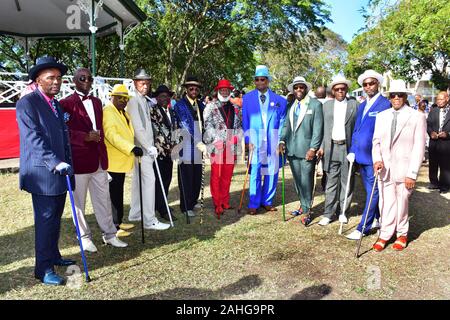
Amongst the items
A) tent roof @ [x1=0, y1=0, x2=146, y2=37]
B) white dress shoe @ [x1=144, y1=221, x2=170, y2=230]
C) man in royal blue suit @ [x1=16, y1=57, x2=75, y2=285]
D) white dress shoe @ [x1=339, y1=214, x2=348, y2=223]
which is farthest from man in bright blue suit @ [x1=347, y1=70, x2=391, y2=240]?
tent roof @ [x1=0, y1=0, x2=146, y2=37]

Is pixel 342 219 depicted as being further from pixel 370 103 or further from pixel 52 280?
pixel 52 280

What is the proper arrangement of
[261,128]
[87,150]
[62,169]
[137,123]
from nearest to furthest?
1. [62,169]
2. [87,150]
3. [137,123]
4. [261,128]

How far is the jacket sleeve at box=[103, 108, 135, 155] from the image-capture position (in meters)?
4.64

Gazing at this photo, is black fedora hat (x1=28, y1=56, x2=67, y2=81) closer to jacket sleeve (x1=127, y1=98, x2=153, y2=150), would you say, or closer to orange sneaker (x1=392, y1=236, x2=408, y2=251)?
jacket sleeve (x1=127, y1=98, x2=153, y2=150)

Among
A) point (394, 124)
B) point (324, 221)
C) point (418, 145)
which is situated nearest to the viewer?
point (418, 145)

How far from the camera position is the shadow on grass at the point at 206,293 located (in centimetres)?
348

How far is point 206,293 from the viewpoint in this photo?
11.7 feet

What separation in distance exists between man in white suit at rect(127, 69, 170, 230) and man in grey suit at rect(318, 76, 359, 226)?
2526mm

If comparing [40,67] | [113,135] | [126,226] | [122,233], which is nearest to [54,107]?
[40,67]

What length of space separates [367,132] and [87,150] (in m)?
3.61

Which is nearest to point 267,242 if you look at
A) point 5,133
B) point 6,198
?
point 6,198

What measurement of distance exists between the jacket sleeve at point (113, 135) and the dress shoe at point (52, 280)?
165 cm

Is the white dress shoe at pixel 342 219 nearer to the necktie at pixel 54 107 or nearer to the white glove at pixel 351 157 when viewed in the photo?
the white glove at pixel 351 157
